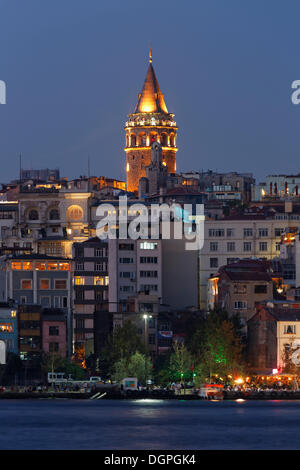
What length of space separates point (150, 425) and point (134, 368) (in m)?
23.8

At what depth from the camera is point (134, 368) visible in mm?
136375

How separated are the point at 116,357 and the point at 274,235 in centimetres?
3584

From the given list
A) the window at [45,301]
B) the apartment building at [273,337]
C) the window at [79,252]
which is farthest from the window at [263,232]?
the apartment building at [273,337]

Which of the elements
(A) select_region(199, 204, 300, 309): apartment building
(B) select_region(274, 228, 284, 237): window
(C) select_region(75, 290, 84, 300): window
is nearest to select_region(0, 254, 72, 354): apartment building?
(C) select_region(75, 290, 84, 300): window

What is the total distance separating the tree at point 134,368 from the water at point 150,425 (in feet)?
6.05

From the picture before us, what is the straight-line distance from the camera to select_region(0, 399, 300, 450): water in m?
104

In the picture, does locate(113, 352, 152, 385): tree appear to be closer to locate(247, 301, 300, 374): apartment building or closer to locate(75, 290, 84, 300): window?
locate(247, 301, 300, 374): apartment building

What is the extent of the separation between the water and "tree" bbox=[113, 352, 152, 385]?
1845mm

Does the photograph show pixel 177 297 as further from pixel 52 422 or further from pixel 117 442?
pixel 117 442

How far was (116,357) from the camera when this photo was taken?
13888cm

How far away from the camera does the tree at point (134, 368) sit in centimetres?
13612

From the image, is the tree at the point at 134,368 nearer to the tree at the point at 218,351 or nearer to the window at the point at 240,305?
the tree at the point at 218,351

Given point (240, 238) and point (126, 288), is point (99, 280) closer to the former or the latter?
point (126, 288)

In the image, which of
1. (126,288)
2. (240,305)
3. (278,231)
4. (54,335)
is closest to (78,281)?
(126,288)
